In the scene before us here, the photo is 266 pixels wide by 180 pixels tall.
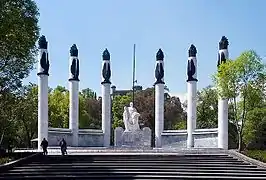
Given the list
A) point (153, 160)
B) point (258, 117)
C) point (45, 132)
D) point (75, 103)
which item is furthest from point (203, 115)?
point (153, 160)

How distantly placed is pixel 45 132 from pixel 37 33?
17.0m

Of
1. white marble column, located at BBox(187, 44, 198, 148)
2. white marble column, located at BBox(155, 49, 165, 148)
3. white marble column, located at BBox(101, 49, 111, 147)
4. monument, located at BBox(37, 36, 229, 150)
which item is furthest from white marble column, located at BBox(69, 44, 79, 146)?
white marble column, located at BBox(187, 44, 198, 148)

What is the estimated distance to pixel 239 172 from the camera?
2000cm

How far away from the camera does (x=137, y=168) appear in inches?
829

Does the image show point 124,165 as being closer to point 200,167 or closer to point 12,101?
point 200,167

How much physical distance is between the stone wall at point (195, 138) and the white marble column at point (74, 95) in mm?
7439

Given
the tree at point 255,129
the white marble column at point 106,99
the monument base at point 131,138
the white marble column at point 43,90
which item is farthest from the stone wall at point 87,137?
the tree at point 255,129

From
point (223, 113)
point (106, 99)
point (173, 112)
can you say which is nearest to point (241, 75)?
point (223, 113)

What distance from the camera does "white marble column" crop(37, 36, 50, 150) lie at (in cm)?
3858

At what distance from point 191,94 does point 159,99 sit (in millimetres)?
2811

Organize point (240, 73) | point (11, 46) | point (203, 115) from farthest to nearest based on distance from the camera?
1. point (203, 115)
2. point (240, 73)
3. point (11, 46)

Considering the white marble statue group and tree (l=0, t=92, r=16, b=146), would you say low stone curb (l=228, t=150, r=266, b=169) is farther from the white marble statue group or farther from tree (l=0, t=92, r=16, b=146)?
the white marble statue group

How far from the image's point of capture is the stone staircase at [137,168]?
753 inches

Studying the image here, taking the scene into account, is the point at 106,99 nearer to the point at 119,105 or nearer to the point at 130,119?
the point at 130,119
